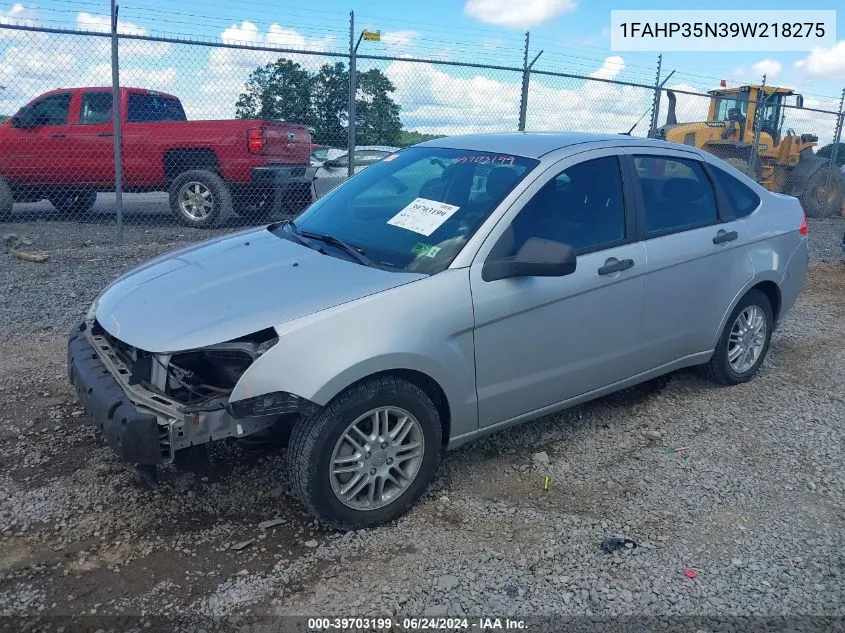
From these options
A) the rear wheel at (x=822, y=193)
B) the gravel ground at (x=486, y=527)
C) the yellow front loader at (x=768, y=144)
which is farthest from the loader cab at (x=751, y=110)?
the gravel ground at (x=486, y=527)

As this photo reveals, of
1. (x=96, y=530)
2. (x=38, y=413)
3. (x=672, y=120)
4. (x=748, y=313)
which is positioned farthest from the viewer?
(x=672, y=120)

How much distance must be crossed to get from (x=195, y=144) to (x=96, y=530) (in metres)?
7.74

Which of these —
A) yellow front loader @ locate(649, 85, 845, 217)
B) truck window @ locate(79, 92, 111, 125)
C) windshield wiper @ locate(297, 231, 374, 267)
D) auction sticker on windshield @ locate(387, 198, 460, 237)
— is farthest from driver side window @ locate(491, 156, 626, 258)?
yellow front loader @ locate(649, 85, 845, 217)

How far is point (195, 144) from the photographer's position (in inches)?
394

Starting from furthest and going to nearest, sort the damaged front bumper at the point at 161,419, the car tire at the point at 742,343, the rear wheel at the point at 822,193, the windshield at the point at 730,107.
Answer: the rear wheel at the point at 822,193
the windshield at the point at 730,107
the car tire at the point at 742,343
the damaged front bumper at the point at 161,419

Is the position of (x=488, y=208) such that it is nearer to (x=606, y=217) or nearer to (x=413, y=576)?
(x=606, y=217)

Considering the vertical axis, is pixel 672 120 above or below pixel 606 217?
above

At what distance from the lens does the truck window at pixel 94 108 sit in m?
10.3

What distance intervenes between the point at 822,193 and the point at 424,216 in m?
16.2

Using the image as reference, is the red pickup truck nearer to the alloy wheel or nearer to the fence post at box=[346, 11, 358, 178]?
the fence post at box=[346, 11, 358, 178]

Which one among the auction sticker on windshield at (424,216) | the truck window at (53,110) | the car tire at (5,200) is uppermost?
the truck window at (53,110)

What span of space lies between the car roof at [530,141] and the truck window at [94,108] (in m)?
7.40

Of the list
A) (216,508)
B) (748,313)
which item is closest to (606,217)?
(748,313)

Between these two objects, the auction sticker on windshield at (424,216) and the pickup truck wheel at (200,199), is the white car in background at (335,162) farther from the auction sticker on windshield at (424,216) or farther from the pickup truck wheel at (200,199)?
the auction sticker on windshield at (424,216)
